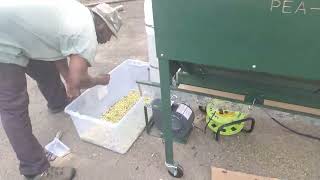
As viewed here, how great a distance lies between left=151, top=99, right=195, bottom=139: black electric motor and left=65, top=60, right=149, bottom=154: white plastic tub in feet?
0.38

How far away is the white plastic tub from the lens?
1899 millimetres

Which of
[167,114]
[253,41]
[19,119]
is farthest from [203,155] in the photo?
[19,119]

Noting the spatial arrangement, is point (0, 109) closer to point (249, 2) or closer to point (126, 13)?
point (249, 2)

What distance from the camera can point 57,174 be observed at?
5.84 feet

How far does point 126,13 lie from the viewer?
405 cm

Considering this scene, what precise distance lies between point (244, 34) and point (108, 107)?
1355 mm

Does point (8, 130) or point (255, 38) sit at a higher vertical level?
point (255, 38)

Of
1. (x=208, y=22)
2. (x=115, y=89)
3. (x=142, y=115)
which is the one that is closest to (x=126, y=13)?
(x=115, y=89)

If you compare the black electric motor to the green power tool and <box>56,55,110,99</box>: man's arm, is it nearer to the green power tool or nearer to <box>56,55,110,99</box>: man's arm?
the green power tool

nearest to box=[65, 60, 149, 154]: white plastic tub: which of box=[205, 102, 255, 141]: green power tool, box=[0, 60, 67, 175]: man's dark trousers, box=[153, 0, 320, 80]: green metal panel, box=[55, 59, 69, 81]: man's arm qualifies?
box=[55, 59, 69, 81]: man's arm

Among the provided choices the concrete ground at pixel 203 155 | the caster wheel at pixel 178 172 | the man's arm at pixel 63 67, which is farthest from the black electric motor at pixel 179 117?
the man's arm at pixel 63 67

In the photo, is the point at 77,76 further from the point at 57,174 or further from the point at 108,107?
the point at 108,107

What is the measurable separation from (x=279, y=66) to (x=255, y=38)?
0.14 meters

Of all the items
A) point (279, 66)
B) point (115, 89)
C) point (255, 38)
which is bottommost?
point (115, 89)
